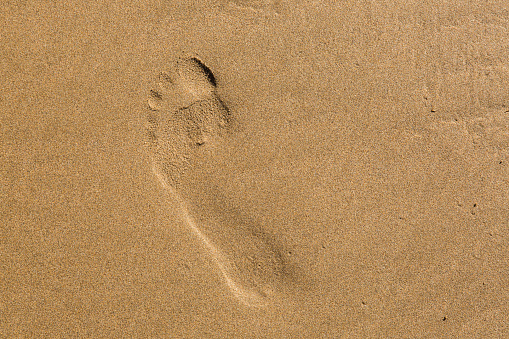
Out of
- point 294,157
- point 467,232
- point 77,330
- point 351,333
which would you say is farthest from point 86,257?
point 467,232

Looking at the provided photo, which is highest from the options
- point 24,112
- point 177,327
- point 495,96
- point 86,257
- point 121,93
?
point 24,112

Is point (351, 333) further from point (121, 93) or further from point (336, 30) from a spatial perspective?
point (121, 93)

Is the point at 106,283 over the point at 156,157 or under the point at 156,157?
under

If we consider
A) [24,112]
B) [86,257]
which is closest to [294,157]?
[86,257]

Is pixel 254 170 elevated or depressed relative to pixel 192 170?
depressed
